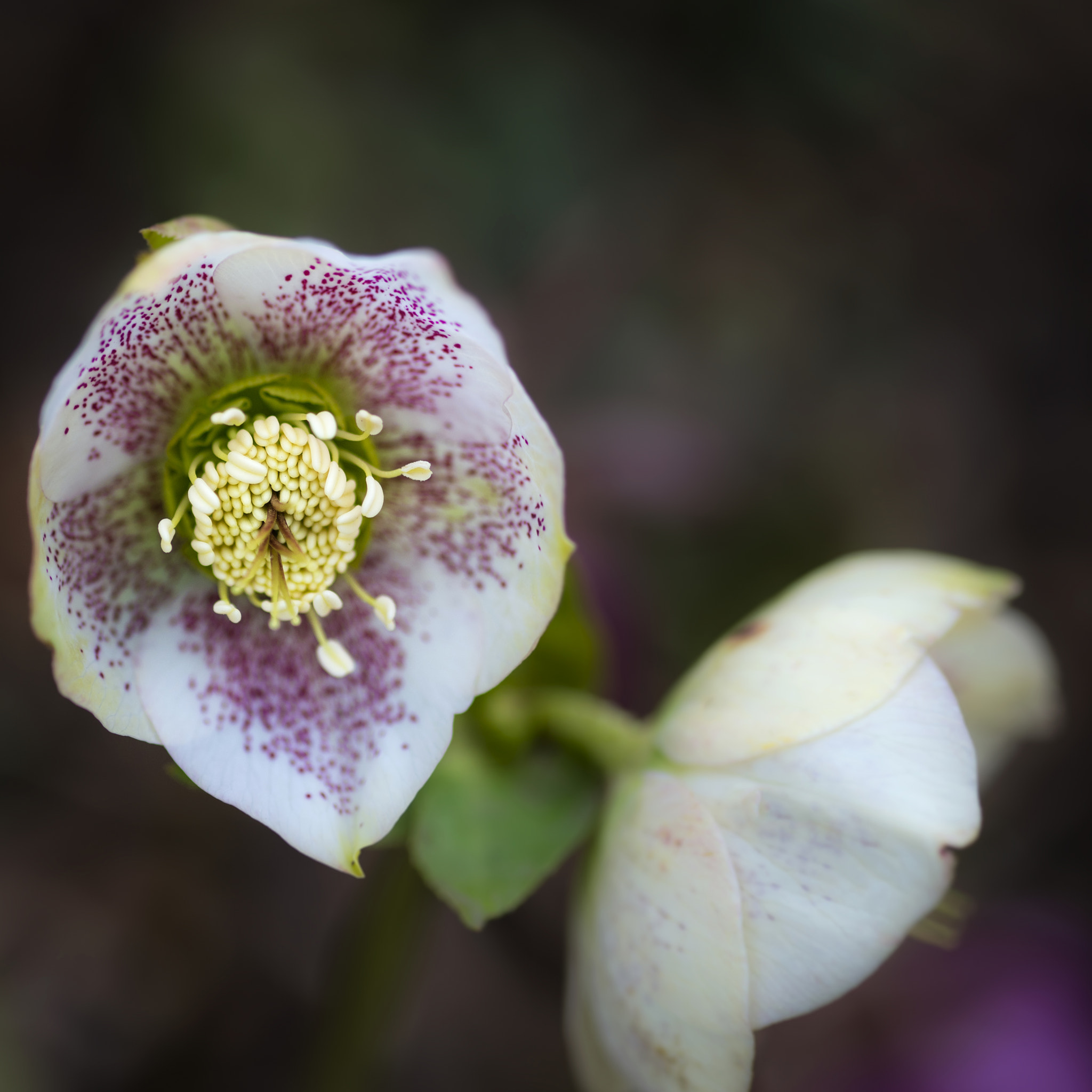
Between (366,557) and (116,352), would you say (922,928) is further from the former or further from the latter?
(116,352)

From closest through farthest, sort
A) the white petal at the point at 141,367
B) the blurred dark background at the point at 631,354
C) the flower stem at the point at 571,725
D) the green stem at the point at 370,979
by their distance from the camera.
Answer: the white petal at the point at 141,367 → the flower stem at the point at 571,725 → the green stem at the point at 370,979 → the blurred dark background at the point at 631,354

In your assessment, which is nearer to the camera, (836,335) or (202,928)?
(202,928)

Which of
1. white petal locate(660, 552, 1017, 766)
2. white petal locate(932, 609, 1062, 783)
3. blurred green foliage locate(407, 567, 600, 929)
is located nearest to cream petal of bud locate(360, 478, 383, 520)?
blurred green foliage locate(407, 567, 600, 929)

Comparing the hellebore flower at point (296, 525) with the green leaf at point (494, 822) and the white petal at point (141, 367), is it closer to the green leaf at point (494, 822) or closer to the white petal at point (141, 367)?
the white petal at point (141, 367)

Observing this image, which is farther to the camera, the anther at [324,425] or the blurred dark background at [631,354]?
the blurred dark background at [631,354]

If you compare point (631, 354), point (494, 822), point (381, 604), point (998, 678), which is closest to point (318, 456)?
point (381, 604)

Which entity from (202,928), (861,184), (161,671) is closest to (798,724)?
(161,671)

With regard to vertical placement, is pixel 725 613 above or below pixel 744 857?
below

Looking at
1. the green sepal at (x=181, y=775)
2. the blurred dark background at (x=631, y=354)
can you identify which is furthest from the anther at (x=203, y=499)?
the blurred dark background at (x=631, y=354)
